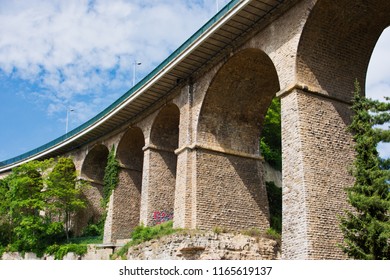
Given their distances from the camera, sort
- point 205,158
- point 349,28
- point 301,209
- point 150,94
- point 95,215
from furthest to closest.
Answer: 1. point 95,215
2. point 150,94
3. point 205,158
4. point 349,28
5. point 301,209

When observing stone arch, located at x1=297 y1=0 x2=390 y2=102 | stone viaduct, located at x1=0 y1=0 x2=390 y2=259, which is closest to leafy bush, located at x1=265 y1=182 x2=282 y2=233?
stone viaduct, located at x1=0 y1=0 x2=390 y2=259

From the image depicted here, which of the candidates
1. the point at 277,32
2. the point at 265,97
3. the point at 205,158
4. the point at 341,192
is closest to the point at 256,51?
the point at 277,32

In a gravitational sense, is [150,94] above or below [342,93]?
above

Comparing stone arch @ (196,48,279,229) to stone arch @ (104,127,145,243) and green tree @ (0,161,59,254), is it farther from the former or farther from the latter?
green tree @ (0,161,59,254)

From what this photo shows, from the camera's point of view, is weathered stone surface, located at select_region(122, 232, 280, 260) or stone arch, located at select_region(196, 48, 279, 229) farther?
stone arch, located at select_region(196, 48, 279, 229)

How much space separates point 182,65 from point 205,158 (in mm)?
4309

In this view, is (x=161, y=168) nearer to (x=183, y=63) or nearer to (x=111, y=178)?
(x=111, y=178)

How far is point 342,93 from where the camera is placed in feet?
59.3

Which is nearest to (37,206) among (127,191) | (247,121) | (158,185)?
(127,191)

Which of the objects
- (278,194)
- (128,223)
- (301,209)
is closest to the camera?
(301,209)

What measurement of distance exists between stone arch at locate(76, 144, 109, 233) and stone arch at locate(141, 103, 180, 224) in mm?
7120

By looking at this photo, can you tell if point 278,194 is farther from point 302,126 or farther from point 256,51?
point 302,126

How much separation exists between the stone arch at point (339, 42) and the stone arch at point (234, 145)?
11.8 ft

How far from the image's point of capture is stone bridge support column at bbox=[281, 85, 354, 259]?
15477 mm
